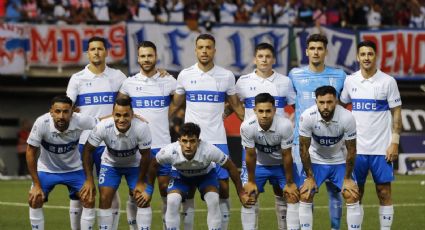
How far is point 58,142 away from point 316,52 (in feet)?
12.1

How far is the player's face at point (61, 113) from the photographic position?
15664mm

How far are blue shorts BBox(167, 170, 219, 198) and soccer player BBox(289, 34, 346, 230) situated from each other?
4.58ft

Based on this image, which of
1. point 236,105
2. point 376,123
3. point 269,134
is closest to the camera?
point 269,134

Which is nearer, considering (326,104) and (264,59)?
(326,104)

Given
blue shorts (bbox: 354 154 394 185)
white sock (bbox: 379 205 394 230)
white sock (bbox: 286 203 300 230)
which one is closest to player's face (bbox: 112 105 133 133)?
white sock (bbox: 286 203 300 230)

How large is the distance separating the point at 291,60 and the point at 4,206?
11.4 m

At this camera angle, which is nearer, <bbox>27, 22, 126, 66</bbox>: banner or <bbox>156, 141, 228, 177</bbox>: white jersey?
<bbox>156, 141, 228, 177</bbox>: white jersey

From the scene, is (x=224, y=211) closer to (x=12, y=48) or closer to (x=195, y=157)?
(x=195, y=157)

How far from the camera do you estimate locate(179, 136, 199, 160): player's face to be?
49.7ft

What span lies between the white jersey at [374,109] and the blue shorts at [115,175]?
121 inches

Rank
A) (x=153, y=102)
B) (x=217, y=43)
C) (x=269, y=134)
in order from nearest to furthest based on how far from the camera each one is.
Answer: (x=269, y=134) → (x=153, y=102) → (x=217, y=43)

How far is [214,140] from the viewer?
16484 mm

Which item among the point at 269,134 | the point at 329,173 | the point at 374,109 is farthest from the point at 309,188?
the point at 374,109

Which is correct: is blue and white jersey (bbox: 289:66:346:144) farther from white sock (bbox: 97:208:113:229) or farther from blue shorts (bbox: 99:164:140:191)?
white sock (bbox: 97:208:113:229)
